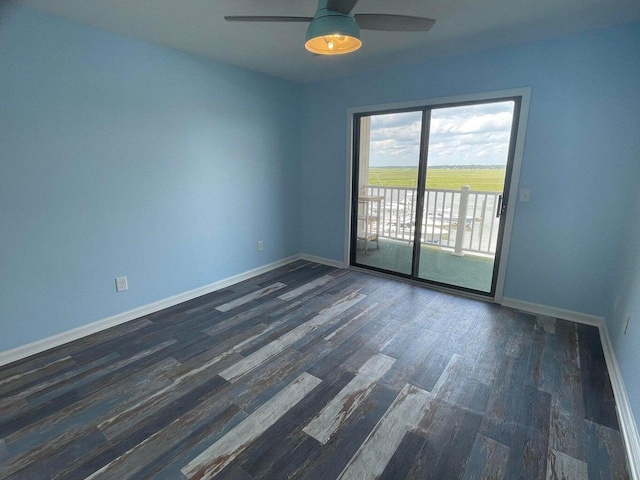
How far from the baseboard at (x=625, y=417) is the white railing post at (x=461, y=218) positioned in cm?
227

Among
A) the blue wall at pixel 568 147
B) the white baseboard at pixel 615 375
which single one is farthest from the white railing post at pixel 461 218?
the white baseboard at pixel 615 375

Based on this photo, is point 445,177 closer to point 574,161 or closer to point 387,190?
point 387,190

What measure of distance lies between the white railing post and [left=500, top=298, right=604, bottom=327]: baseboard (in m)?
1.45

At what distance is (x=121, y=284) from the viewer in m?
2.71

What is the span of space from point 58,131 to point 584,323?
14.9ft

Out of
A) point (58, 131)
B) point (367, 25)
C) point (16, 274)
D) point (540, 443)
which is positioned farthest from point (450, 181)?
point (16, 274)

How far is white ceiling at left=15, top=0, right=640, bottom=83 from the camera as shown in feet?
6.64

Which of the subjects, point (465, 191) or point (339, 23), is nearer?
point (339, 23)

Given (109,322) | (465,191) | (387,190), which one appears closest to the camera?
(109,322)

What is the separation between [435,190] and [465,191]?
15.2 inches

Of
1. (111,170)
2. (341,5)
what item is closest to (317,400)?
(341,5)

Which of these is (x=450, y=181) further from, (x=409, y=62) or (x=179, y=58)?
(x=179, y=58)

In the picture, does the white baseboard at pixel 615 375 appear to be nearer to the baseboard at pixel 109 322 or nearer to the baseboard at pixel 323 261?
the baseboard at pixel 323 261

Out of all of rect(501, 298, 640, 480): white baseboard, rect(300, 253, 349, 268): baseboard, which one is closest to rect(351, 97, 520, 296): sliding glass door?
rect(300, 253, 349, 268): baseboard
